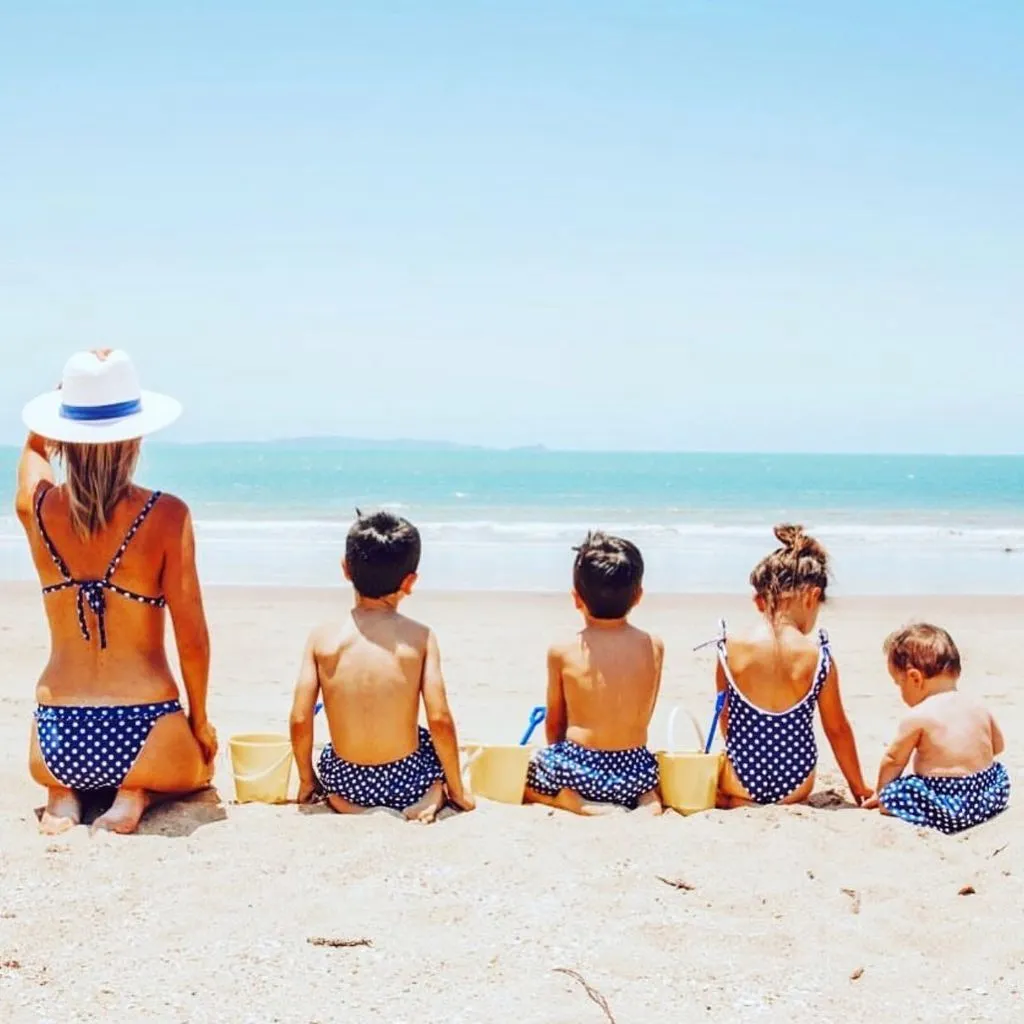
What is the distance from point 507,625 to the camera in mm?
10289

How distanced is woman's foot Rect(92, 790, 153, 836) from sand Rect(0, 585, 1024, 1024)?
79 mm

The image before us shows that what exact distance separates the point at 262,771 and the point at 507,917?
1.50 metres

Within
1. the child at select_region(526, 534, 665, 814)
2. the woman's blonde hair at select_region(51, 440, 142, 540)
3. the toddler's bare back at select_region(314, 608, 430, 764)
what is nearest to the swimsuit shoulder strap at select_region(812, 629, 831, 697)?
the child at select_region(526, 534, 665, 814)

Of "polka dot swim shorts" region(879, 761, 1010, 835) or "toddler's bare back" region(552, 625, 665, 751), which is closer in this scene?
"polka dot swim shorts" region(879, 761, 1010, 835)

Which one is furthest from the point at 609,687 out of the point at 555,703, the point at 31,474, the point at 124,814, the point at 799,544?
the point at 31,474

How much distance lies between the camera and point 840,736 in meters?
4.68

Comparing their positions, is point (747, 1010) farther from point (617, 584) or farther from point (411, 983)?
point (617, 584)

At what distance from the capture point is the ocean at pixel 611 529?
591 inches

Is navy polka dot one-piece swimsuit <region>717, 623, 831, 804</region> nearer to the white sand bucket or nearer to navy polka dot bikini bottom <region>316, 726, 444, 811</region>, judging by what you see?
the white sand bucket

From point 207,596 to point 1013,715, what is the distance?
25.7ft

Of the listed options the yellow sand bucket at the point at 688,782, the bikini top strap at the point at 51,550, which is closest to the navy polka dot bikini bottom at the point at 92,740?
the bikini top strap at the point at 51,550

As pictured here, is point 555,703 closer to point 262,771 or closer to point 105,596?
point 262,771

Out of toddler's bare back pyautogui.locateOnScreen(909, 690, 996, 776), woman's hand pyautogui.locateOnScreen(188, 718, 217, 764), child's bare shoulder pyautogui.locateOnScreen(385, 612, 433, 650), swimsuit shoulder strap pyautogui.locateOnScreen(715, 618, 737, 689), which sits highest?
child's bare shoulder pyautogui.locateOnScreen(385, 612, 433, 650)

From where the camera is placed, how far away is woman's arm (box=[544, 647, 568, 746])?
452cm
